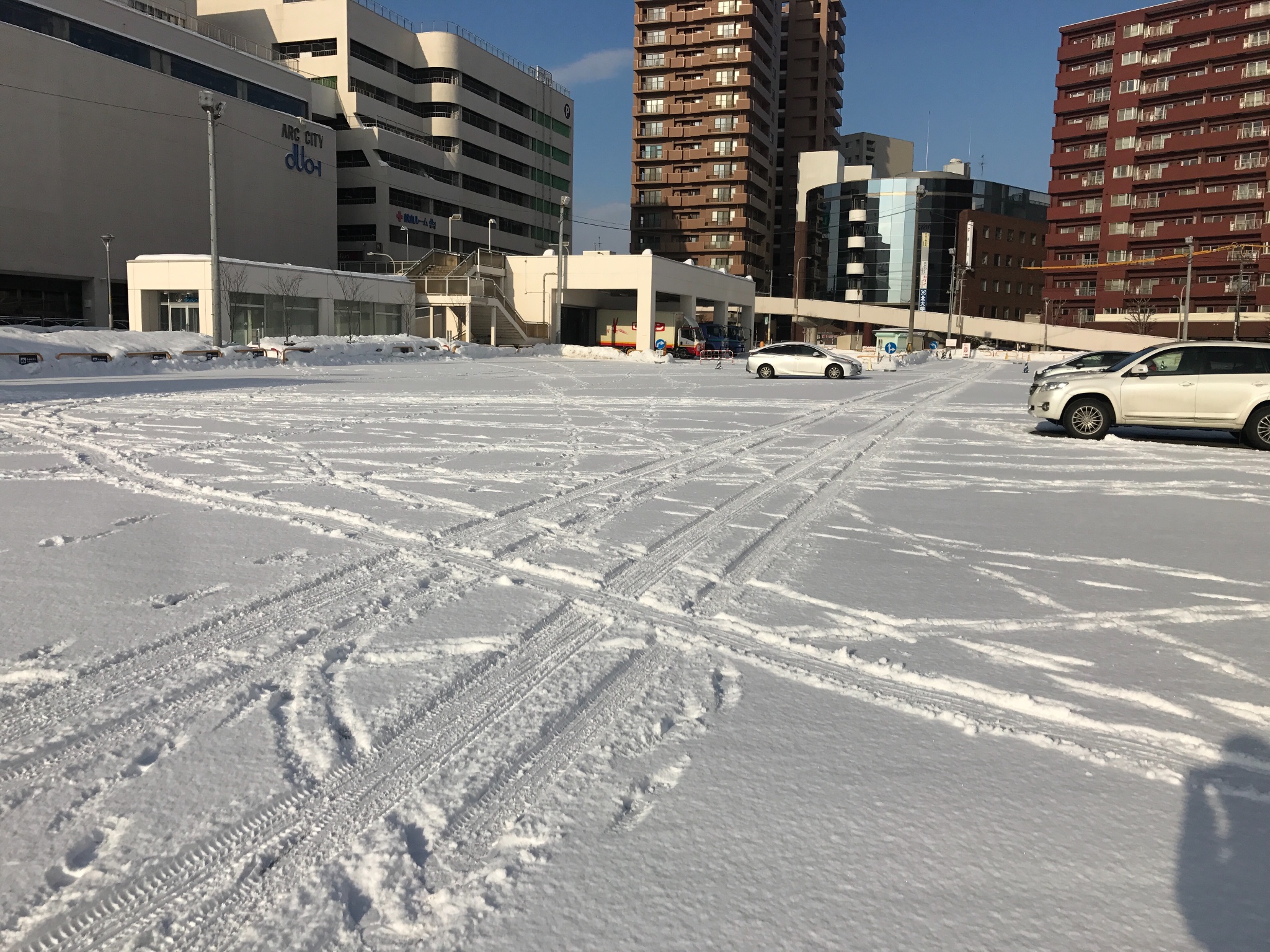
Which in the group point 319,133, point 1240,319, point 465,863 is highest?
point 319,133

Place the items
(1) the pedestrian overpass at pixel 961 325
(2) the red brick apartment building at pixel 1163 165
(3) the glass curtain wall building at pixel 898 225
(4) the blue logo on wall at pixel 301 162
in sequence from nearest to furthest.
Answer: (4) the blue logo on wall at pixel 301 162
(2) the red brick apartment building at pixel 1163 165
(1) the pedestrian overpass at pixel 961 325
(3) the glass curtain wall building at pixel 898 225

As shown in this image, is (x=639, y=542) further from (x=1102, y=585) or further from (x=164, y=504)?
(x=164, y=504)

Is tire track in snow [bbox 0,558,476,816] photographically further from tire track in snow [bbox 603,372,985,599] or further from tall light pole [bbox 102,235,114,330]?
tall light pole [bbox 102,235,114,330]

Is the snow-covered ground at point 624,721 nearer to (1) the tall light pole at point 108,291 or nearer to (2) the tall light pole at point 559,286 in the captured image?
(1) the tall light pole at point 108,291

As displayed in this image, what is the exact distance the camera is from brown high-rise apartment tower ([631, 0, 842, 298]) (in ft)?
331

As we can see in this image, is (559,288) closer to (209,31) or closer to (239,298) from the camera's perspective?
(239,298)

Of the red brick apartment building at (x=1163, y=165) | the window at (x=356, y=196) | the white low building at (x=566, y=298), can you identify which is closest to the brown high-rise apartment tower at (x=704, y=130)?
the red brick apartment building at (x=1163, y=165)

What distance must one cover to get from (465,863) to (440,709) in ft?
3.65

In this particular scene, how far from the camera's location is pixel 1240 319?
8131cm

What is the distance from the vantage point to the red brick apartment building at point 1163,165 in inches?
3233

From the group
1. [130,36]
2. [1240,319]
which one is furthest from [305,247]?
[1240,319]

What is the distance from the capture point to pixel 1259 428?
1402cm

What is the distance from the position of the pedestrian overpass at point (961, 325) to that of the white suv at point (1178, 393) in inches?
2841

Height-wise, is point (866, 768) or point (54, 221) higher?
point (54, 221)
